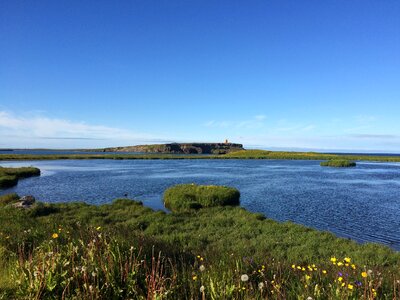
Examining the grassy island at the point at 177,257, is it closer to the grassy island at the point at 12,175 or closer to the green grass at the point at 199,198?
the green grass at the point at 199,198

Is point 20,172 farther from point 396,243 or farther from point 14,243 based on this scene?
point 396,243

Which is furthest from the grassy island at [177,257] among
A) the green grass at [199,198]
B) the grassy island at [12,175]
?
the grassy island at [12,175]

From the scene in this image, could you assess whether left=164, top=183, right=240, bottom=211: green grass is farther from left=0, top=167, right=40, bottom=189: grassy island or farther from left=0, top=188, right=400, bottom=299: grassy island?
left=0, top=167, right=40, bottom=189: grassy island

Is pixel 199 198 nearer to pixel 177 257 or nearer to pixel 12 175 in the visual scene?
pixel 177 257

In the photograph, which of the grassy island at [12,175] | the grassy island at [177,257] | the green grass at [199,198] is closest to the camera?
the grassy island at [177,257]

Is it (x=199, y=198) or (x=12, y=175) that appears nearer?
(x=199, y=198)

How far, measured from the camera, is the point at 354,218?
2531cm

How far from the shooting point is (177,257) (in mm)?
8602

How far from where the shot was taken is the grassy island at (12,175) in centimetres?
4660

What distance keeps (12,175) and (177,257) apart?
5742 cm

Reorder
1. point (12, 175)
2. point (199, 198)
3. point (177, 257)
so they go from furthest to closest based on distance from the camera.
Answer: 1. point (12, 175)
2. point (199, 198)
3. point (177, 257)

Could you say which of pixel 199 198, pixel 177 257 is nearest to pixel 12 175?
pixel 199 198

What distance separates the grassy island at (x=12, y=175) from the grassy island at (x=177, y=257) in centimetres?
1976

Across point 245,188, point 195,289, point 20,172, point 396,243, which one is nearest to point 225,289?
point 195,289
